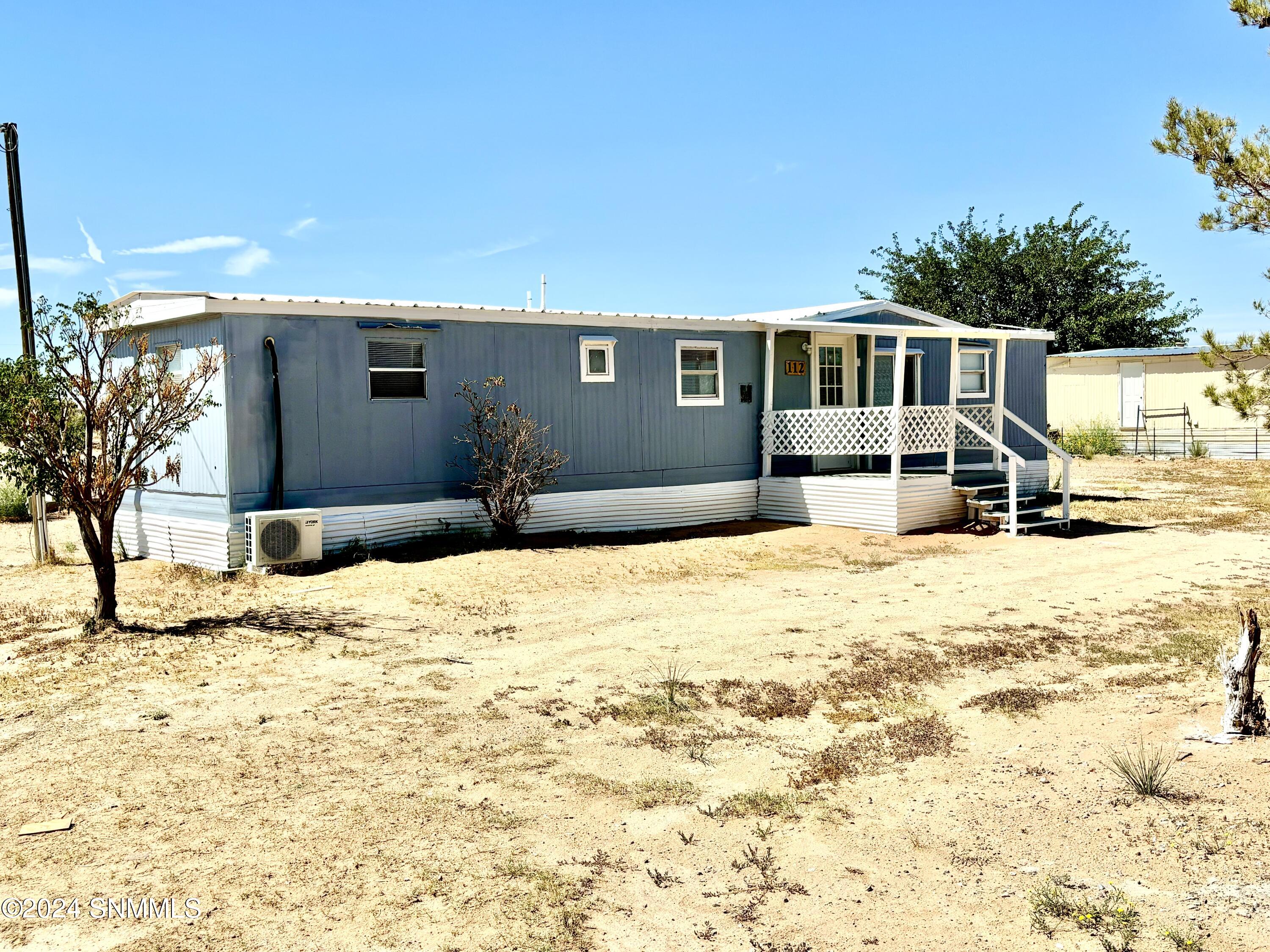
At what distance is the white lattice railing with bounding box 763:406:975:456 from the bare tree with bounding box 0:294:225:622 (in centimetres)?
876

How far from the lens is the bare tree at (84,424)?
8289 mm

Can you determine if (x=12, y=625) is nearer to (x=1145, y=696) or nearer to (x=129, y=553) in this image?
(x=129, y=553)

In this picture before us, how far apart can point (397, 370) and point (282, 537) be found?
2.47 meters

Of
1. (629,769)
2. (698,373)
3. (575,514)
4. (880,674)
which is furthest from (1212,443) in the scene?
(629,769)

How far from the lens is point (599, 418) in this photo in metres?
14.0

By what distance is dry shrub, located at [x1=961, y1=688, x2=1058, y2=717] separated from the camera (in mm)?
6113

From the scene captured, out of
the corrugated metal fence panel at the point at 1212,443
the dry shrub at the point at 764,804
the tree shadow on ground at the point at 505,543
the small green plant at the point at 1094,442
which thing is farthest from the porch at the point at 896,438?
the corrugated metal fence panel at the point at 1212,443

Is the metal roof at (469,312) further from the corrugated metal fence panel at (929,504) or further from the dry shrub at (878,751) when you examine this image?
the dry shrub at (878,751)

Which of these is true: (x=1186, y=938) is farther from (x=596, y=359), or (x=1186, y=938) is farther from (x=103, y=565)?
(x=596, y=359)

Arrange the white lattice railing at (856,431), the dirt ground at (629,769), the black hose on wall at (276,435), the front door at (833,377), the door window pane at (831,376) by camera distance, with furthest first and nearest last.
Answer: the door window pane at (831,376)
the front door at (833,377)
the white lattice railing at (856,431)
the black hose on wall at (276,435)
the dirt ground at (629,769)

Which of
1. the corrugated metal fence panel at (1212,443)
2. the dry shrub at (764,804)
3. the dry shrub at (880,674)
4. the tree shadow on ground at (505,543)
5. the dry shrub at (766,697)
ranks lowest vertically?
the dry shrub at (764,804)

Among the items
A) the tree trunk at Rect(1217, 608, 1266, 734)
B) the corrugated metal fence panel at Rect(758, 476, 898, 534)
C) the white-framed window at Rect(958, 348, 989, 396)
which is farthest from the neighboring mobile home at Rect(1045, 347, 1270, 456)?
the tree trunk at Rect(1217, 608, 1266, 734)

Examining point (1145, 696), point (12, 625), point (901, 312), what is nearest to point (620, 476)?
point (901, 312)

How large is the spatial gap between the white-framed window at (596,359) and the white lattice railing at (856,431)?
9.09 feet
